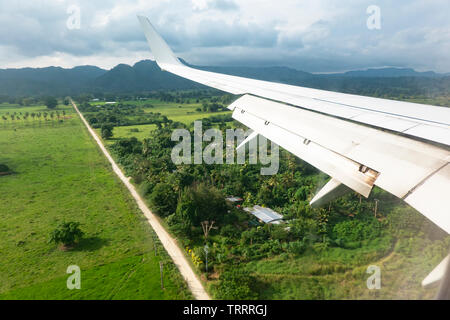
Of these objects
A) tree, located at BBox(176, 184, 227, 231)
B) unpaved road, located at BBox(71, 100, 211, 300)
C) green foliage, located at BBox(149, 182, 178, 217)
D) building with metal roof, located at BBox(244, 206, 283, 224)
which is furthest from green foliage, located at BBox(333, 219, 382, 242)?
green foliage, located at BBox(149, 182, 178, 217)

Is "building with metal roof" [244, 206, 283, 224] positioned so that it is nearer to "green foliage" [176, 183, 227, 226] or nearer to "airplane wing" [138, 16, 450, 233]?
"green foliage" [176, 183, 227, 226]

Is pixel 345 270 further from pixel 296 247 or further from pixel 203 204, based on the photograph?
pixel 203 204

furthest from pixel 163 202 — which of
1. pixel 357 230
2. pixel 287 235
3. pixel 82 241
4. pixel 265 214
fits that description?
pixel 357 230

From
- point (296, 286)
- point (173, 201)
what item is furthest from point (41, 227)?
point (296, 286)

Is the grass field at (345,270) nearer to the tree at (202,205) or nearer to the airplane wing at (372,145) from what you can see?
the tree at (202,205)

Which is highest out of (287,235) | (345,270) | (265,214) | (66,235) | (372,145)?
(372,145)

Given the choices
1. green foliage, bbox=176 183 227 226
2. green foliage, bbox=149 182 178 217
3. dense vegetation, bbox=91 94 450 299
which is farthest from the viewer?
green foliage, bbox=149 182 178 217
